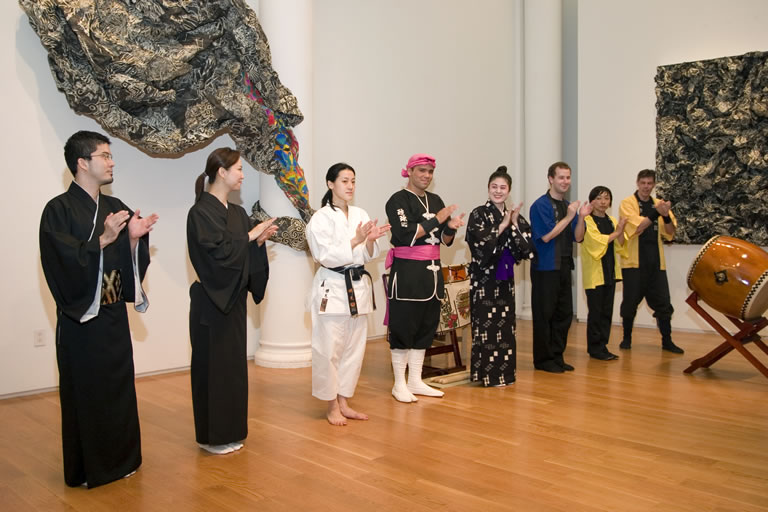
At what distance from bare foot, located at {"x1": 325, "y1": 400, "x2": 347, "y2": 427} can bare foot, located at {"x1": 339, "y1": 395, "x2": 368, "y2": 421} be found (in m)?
0.04

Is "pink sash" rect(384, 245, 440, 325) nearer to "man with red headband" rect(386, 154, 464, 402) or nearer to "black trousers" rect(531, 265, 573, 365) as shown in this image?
"man with red headband" rect(386, 154, 464, 402)

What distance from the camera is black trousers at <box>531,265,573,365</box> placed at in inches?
203

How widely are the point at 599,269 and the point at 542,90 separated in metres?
3.14

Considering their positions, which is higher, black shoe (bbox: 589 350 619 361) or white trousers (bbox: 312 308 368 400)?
white trousers (bbox: 312 308 368 400)

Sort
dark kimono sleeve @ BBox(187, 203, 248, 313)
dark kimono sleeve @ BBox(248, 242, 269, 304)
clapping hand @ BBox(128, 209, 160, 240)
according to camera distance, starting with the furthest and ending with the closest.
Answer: dark kimono sleeve @ BBox(248, 242, 269, 304) < dark kimono sleeve @ BBox(187, 203, 248, 313) < clapping hand @ BBox(128, 209, 160, 240)

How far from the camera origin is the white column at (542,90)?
8094 mm

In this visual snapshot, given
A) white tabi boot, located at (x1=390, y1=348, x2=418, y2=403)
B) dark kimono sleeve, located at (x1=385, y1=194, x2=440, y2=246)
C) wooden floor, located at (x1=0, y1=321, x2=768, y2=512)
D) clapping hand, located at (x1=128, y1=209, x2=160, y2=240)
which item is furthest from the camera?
white tabi boot, located at (x1=390, y1=348, x2=418, y2=403)

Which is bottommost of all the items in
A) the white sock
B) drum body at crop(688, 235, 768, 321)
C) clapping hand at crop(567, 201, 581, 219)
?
the white sock

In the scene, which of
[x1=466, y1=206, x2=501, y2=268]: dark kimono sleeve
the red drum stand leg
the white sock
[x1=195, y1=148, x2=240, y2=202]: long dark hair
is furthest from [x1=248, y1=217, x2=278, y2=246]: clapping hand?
the red drum stand leg

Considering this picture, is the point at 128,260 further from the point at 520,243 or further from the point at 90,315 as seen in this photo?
the point at 520,243

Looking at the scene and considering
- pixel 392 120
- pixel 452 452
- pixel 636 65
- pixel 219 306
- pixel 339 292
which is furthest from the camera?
pixel 636 65

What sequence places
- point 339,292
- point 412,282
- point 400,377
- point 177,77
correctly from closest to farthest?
point 339,292 < point 412,282 < point 400,377 < point 177,77

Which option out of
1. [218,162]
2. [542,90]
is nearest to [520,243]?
[218,162]

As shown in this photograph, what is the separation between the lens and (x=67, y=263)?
2.93m
